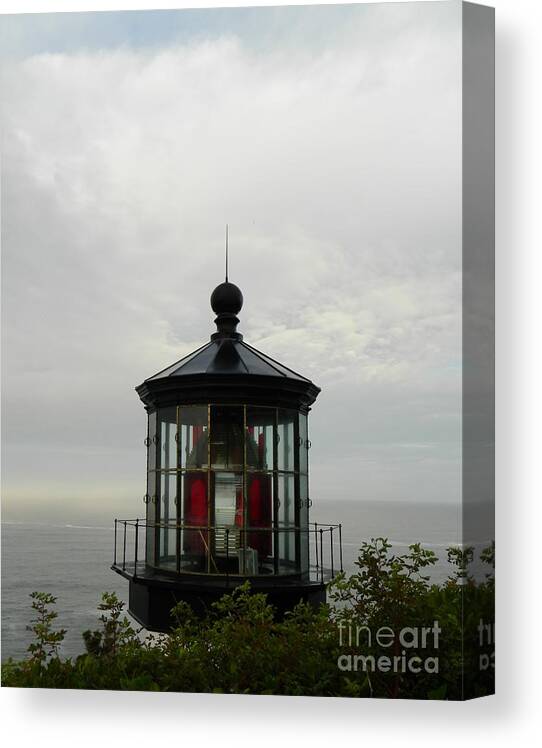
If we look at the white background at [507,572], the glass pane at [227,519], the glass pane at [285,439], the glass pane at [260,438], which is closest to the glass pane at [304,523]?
the glass pane at [285,439]

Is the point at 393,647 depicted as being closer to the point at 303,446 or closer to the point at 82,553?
the point at 303,446

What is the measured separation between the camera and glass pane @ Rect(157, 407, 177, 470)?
804 cm

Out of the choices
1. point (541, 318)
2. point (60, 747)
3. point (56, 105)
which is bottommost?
point (60, 747)

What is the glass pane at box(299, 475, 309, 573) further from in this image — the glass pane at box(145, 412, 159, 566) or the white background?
the white background

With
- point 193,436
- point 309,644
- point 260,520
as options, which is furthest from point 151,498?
point 309,644

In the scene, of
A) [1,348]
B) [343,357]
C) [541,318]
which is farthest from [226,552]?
[541,318]

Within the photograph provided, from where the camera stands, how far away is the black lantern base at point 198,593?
25.0ft

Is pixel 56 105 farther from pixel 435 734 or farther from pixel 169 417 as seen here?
pixel 435 734

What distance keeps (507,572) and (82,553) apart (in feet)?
11.8

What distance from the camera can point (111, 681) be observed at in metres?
7.20

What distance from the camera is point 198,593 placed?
25.2ft

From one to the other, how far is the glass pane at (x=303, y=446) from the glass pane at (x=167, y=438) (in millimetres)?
1002

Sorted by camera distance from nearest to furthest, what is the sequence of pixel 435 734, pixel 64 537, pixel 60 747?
pixel 435 734, pixel 60 747, pixel 64 537

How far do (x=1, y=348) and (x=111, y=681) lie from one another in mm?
2563
